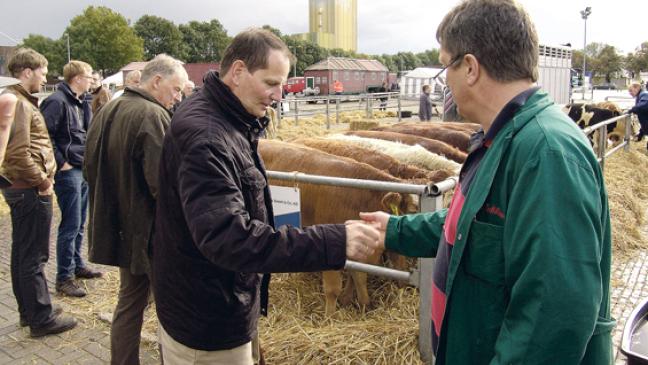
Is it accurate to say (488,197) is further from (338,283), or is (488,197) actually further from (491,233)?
(338,283)

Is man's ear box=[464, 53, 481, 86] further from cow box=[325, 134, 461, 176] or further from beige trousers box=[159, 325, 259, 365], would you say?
cow box=[325, 134, 461, 176]

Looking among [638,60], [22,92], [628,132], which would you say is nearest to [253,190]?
[22,92]

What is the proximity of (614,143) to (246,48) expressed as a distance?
1353 cm

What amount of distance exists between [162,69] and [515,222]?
2.89m

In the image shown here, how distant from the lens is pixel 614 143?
1314cm

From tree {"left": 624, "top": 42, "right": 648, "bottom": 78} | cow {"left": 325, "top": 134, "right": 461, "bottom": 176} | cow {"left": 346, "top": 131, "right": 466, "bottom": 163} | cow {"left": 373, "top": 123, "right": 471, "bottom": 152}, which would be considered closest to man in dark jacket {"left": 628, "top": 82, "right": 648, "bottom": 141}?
cow {"left": 373, "top": 123, "right": 471, "bottom": 152}

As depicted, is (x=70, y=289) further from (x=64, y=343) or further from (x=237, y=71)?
(x=237, y=71)

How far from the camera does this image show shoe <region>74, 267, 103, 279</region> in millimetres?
5344

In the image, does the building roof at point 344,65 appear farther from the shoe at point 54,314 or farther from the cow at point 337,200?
the shoe at point 54,314

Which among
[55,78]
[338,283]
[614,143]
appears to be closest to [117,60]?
[55,78]

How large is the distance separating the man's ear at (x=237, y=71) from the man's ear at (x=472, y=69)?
0.90 meters

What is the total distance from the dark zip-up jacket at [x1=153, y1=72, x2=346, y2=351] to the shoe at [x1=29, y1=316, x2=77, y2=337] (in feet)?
8.25

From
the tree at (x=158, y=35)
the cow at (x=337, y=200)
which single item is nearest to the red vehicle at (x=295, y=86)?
the tree at (x=158, y=35)

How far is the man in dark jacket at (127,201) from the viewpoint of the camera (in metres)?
3.13
